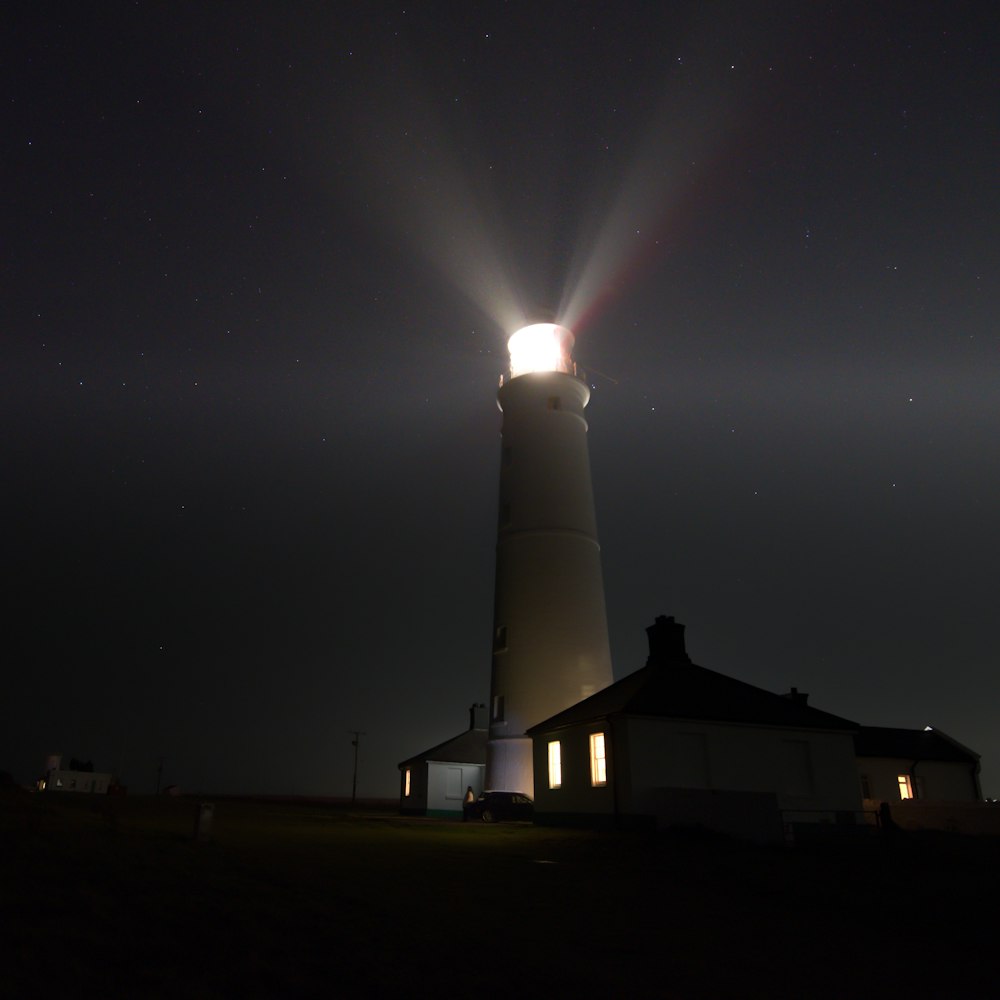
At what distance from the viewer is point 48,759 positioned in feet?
156

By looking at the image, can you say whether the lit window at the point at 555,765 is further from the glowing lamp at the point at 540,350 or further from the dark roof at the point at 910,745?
the dark roof at the point at 910,745

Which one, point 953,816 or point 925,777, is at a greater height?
point 925,777

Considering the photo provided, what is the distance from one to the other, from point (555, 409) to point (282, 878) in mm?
23298

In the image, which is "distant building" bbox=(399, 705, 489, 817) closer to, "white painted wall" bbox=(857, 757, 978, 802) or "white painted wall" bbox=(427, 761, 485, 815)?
"white painted wall" bbox=(427, 761, 485, 815)

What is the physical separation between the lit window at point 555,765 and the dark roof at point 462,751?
42.0ft

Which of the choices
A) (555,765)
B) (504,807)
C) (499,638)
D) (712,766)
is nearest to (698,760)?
(712,766)

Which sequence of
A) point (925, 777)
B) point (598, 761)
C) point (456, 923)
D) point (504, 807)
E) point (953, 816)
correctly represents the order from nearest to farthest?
point (456, 923)
point (598, 761)
point (953, 816)
point (504, 807)
point (925, 777)

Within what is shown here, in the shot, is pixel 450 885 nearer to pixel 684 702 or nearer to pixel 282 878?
pixel 282 878

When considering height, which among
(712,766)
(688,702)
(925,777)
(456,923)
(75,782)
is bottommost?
(456,923)

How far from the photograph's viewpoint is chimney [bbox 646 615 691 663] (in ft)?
84.2

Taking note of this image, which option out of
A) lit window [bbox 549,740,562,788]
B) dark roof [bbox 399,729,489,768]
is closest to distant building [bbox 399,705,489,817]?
dark roof [bbox 399,729,489,768]

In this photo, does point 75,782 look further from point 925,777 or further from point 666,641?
point 925,777

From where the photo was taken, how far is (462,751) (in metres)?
37.7

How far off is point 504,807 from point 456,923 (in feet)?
63.3
